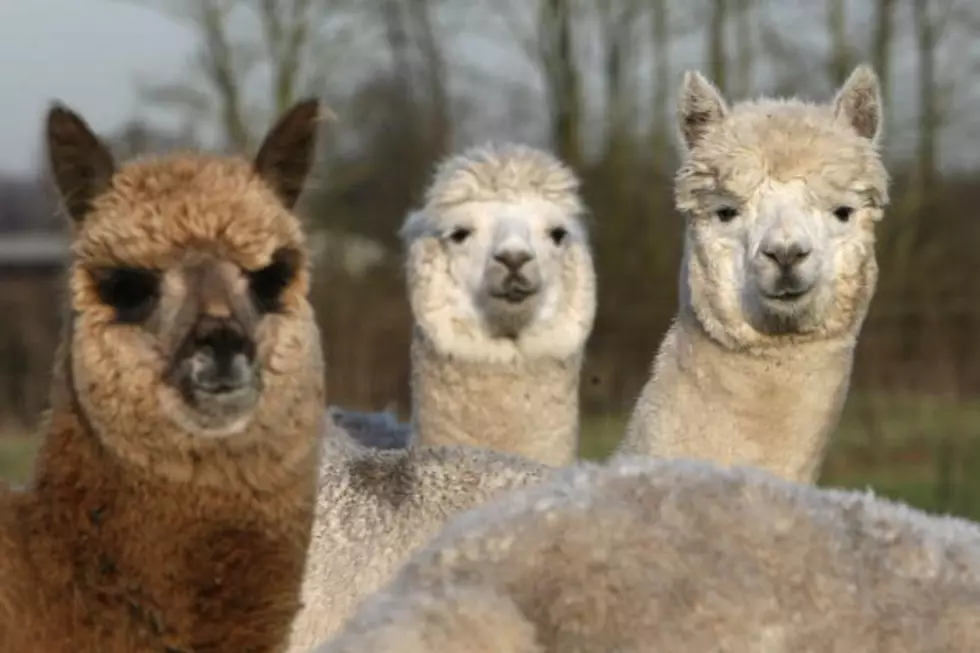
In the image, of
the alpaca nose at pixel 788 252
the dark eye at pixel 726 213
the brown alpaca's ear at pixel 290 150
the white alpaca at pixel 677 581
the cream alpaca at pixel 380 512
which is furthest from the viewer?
the dark eye at pixel 726 213

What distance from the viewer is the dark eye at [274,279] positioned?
8.76 feet

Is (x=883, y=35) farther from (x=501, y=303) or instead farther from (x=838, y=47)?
(x=501, y=303)

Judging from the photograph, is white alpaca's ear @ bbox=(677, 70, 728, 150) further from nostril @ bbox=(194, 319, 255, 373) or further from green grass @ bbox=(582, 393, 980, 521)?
green grass @ bbox=(582, 393, 980, 521)

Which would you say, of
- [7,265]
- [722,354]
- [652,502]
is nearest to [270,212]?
[652,502]

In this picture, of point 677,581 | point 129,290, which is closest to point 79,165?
point 129,290

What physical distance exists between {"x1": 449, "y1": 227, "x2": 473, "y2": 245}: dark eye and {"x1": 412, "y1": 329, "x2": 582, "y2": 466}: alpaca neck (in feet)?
1.36

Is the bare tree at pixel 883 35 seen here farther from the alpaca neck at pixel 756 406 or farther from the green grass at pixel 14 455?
the alpaca neck at pixel 756 406

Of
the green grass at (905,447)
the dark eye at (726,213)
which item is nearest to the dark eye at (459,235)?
the dark eye at (726,213)

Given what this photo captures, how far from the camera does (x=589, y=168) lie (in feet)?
65.9

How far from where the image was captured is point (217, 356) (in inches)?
97.6

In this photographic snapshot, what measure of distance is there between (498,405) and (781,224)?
1.16 metres

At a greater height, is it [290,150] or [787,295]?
[290,150]

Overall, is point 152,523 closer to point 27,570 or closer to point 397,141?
point 27,570

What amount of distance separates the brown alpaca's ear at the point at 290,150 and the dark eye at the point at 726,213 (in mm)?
1759
